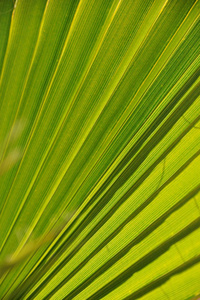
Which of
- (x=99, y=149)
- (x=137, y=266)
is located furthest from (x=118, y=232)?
(x=99, y=149)

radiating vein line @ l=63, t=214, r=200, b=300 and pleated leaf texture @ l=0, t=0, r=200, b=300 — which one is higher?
pleated leaf texture @ l=0, t=0, r=200, b=300

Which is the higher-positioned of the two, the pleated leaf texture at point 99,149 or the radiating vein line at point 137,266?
the pleated leaf texture at point 99,149

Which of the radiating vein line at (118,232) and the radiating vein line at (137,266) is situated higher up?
the radiating vein line at (118,232)

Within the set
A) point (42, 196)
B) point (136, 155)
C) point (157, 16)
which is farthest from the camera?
point (42, 196)

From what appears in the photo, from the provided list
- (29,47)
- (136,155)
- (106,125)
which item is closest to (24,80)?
(29,47)

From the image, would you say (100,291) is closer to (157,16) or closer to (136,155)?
(136,155)

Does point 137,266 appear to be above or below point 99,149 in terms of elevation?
below

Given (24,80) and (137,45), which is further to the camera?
(24,80)

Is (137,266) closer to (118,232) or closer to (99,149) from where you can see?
(118,232)
